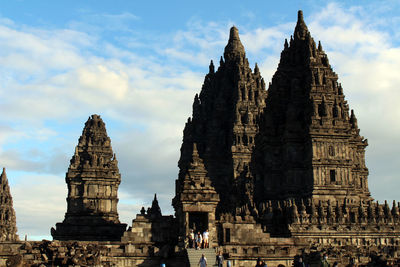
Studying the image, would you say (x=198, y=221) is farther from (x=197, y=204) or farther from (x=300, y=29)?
(x=300, y=29)

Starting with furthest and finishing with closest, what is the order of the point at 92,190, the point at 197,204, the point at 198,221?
the point at 92,190 < the point at 198,221 < the point at 197,204

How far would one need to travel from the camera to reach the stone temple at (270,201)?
3506cm

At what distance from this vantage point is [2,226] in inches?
3711

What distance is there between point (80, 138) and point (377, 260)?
42.4 m

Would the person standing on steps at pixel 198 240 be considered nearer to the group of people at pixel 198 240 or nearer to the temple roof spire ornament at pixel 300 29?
the group of people at pixel 198 240

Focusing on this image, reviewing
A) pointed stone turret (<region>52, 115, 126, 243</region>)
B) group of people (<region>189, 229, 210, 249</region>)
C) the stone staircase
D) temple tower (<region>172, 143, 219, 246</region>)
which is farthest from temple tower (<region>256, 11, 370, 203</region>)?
the stone staircase

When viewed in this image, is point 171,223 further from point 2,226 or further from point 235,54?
point 2,226

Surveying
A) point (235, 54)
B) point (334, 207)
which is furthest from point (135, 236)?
point (235, 54)

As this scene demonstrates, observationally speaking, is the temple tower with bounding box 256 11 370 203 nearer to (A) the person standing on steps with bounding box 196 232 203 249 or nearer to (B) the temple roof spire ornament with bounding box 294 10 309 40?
(B) the temple roof spire ornament with bounding box 294 10 309 40

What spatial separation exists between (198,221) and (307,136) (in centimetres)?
2220

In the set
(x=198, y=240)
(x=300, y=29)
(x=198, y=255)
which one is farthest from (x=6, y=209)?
(x=198, y=255)

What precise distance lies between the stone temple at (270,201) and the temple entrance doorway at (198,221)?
91 mm

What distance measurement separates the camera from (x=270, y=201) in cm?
5247

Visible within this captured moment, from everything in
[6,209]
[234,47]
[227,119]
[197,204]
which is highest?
[234,47]
